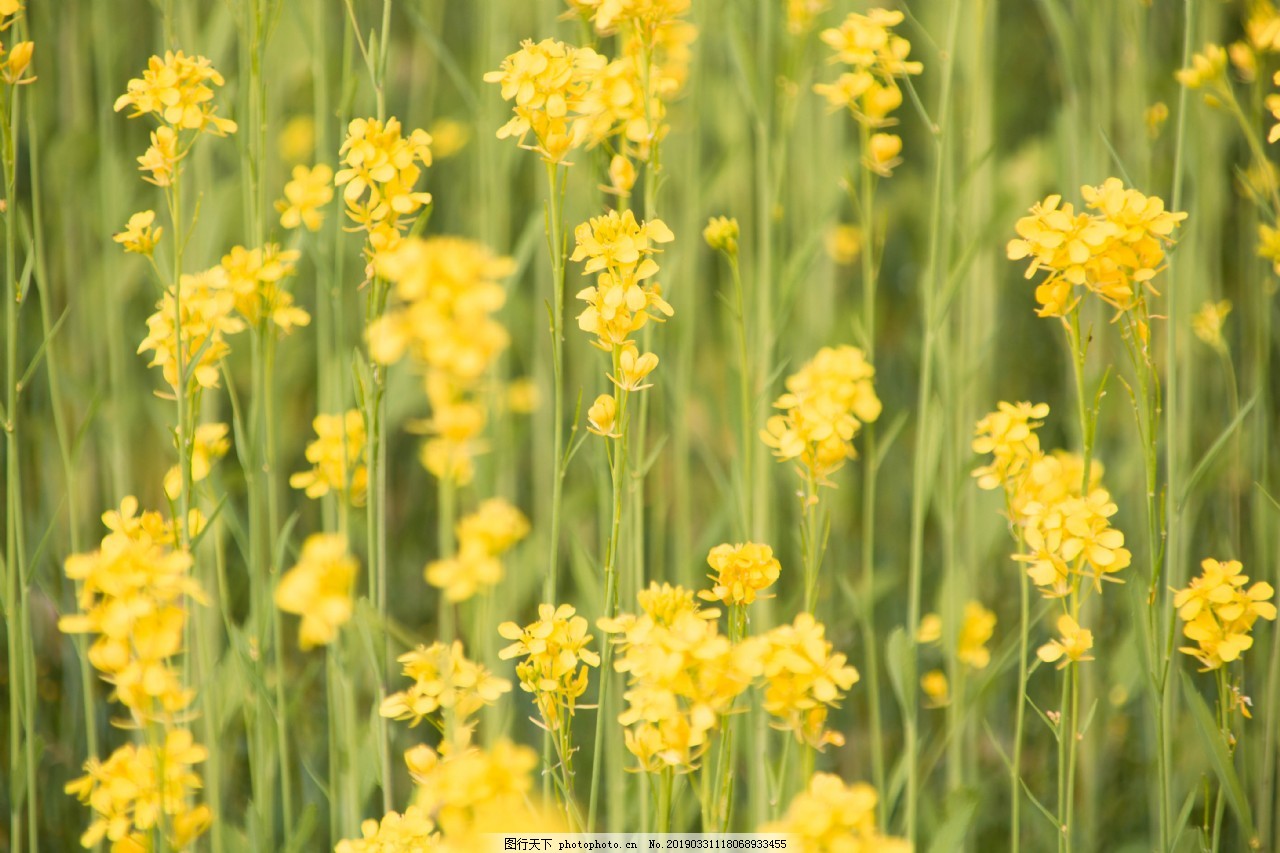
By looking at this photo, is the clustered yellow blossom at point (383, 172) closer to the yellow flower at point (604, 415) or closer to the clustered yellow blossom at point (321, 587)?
the yellow flower at point (604, 415)

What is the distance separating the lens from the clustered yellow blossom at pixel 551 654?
2.35ft

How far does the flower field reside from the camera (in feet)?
2.31

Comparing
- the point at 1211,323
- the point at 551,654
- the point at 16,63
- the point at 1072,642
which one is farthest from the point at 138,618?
the point at 1211,323

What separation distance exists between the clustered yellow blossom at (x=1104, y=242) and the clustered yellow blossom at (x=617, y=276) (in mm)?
243

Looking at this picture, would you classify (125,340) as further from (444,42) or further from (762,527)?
(762,527)

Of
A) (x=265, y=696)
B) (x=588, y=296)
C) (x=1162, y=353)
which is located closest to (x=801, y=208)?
(x=1162, y=353)

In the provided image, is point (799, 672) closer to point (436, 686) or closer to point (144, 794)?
point (436, 686)

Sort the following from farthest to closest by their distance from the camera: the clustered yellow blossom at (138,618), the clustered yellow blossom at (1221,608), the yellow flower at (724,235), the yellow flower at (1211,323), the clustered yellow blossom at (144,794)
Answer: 1. the yellow flower at (1211,323)
2. the yellow flower at (724,235)
3. the clustered yellow blossom at (1221,608)
4. the clustered yellow blossom at (144,794)
5. the clustered yellow blossom at (138,618)

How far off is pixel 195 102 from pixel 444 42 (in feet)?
2.69

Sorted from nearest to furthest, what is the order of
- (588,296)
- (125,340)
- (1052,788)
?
(588,296) → (1052,788) → (125,340)

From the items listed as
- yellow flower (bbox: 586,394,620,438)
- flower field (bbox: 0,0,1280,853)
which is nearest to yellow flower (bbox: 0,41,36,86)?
flower field (bbox: 0,0,1280,853)

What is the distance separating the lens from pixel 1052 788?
1.18 metres

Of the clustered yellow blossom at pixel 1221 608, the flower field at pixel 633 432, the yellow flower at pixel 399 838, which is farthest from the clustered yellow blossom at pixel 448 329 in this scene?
the clustered yellow blossom at pixel 1221 608

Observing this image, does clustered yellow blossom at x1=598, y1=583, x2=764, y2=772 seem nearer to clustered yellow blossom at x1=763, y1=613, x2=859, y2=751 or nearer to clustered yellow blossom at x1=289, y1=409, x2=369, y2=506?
clustered yellow blossom at x1=763, y1=613, x2=859, y2=751
